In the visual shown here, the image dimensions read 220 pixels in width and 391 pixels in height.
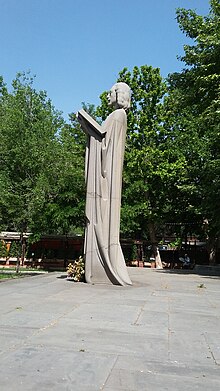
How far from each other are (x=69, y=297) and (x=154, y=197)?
23741 millimetres

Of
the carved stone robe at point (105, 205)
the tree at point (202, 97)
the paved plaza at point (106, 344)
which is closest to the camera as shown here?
the paved plaza at point (106, 344)

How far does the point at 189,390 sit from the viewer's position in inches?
146

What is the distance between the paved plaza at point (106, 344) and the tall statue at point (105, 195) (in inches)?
115

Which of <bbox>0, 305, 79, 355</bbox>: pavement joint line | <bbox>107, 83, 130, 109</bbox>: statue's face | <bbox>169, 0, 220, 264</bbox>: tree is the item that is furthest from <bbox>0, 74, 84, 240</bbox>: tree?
<bbox>0, 305, 79, 355</bbox>: pavement joint line

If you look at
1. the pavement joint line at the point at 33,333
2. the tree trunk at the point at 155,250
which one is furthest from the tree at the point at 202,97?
the pavement joint line at the point at 33,333

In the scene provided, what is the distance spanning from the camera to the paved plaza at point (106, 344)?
12.6 feet

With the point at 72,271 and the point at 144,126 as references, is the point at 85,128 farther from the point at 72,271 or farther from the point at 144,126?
the point at 144,126

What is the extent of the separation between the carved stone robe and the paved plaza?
2924 millimetres

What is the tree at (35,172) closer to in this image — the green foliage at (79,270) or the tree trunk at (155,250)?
the green foliage at (79,270)

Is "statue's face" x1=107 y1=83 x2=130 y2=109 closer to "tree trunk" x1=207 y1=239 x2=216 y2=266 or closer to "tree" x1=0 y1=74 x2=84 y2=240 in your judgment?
"tree" x1=0 y1=74 x2=84 y2=240

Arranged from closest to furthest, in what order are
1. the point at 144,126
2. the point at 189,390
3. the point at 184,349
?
the point at 189,390 → the point at 184,349 → the point at 144,126

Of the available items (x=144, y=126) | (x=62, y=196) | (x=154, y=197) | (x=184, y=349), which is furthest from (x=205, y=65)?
(x=184, y=349)

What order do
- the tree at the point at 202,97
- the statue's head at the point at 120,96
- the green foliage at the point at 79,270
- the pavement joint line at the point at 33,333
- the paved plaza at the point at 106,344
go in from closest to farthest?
1. the paved plaza at the point at 106,344
2. the pavement joint line at the point at 33,333
3. the green foliage at the point at 79,270
4. the statue's head at the point at 120,96
5. the tree at the point at 202,97

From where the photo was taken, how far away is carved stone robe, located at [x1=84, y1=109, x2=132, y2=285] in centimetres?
1213
